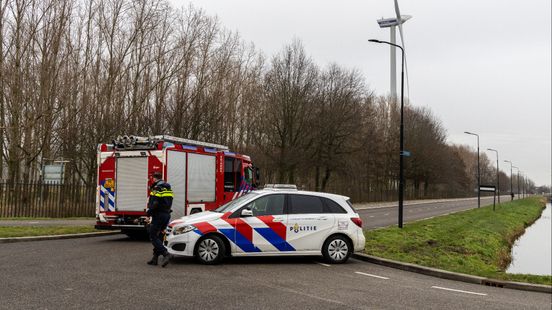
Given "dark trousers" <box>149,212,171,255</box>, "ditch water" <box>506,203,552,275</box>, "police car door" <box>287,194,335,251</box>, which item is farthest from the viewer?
"ditch water" <box>506,203,552,275</box>

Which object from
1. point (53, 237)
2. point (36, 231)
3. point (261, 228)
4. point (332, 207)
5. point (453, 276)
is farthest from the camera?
point (36, 231)

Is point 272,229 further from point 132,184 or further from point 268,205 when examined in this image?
point 132,184

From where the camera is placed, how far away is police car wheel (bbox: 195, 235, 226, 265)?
9.90 metres

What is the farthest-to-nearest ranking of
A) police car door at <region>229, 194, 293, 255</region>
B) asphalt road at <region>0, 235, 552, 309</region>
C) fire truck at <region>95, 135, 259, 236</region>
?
fire truck at <region>95, 135, 259, 236</region> → police car door at <region>229, 194, 293, 255</region> → asphalt road at <region>0, 235, 552, 309</region>

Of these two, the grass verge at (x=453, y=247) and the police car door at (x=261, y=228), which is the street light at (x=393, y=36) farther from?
the police car door at (x=261, y=228)

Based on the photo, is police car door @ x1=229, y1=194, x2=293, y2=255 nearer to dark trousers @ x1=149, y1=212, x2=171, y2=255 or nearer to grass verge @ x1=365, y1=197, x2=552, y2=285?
dark trousers @ x1=149, y1=212, x2=171, y2=255

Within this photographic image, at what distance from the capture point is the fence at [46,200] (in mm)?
21547

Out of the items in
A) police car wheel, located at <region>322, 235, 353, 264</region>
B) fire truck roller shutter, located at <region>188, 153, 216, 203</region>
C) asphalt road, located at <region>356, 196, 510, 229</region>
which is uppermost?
fire truck roller shutter, located at <region>188, 153, 216, 203</region>

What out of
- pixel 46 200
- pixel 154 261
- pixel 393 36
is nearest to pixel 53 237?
pixel 154 261

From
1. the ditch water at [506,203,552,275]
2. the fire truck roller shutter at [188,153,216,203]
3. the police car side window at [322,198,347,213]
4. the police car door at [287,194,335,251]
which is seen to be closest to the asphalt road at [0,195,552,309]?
the police car door at [287,194,335,251]

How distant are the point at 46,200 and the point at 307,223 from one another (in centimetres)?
1611

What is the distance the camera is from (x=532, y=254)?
2356 cm

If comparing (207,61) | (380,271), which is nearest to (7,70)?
(207,61)

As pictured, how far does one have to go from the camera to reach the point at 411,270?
423 inches
